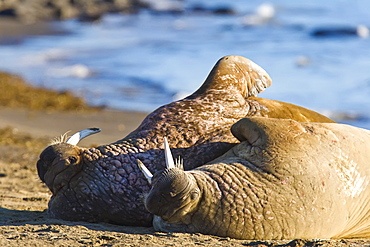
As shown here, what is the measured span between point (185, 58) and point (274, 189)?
44.2ft

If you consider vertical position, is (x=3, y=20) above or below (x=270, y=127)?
below

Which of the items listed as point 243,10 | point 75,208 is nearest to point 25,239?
point 75,208

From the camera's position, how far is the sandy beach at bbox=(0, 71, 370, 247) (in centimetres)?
442

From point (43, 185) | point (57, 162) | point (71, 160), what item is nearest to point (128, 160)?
point (71, 160)

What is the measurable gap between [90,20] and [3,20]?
11.6ft

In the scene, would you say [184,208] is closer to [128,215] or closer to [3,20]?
[128,215]

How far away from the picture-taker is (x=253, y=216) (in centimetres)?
445

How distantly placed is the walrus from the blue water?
20.9ft

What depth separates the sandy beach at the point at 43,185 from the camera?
14.5ft

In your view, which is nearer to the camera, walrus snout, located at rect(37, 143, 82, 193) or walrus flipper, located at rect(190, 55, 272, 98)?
walrus snout, located at rect(37, 143, 82, 193)

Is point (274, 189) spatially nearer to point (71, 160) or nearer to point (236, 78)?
point (236, 78)

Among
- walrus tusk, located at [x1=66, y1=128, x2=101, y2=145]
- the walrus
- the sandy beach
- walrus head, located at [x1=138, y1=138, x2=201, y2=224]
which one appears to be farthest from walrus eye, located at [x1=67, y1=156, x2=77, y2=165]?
walrus head, located at [x1=138, y1=138, x2=201, y2=224]

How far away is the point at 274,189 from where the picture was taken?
4.52 metres

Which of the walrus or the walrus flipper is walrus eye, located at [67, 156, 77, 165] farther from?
the walrus flipper
